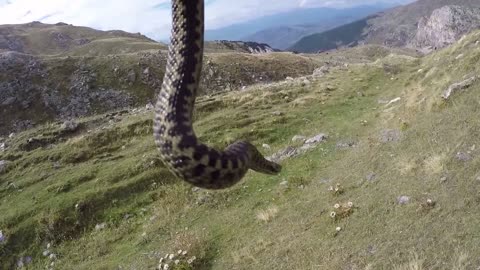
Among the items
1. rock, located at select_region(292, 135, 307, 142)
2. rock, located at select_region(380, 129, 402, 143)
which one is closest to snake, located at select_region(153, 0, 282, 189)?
rock, located at select_region(380, 129, 402, 143)

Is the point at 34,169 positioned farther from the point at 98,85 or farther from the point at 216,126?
the point at 98,85

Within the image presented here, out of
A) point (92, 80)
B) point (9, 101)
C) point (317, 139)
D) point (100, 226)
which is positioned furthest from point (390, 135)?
point (9, 101)

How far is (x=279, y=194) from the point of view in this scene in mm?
24453

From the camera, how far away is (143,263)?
22516 mm

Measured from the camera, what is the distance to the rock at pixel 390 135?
2532 cm

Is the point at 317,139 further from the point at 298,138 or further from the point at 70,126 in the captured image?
the point at 70,126

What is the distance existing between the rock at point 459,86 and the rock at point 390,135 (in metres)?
3.30

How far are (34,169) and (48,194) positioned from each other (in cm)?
572

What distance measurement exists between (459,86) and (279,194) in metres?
11.4

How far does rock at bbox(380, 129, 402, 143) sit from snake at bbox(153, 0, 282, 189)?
22517 millimetres

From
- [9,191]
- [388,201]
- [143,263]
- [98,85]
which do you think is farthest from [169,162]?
[98,85]

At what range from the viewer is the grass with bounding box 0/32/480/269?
16.7m

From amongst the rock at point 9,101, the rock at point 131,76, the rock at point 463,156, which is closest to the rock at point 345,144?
the rock at point 463,156

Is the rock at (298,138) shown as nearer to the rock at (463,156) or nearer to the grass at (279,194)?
the grass at (279,194)
